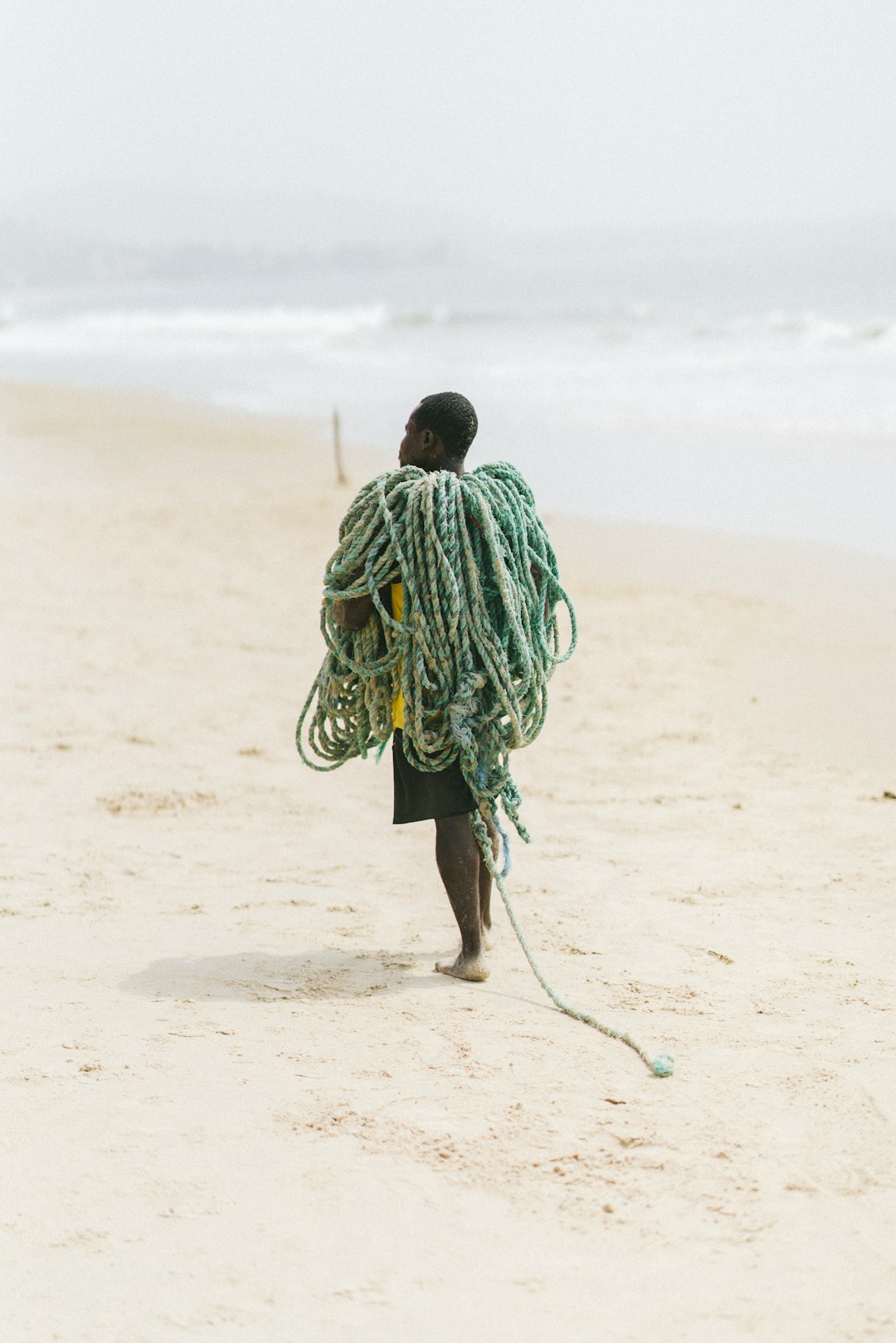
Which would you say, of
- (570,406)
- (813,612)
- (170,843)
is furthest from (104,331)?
(170,843)

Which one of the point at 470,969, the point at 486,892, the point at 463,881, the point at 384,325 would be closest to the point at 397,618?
the point at 463,881

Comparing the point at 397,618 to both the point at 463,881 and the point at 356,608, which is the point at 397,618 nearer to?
the point at 356,608

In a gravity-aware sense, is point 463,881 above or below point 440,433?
below

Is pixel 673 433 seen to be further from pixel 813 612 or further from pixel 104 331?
pixel 104 331

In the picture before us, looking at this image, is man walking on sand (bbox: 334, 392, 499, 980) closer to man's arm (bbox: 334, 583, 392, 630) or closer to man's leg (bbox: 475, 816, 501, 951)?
man's arm (bbox: 334, 583, 392, 630)

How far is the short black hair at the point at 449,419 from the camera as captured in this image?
342cm

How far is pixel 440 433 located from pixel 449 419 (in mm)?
49

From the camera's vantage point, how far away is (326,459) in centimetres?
1424

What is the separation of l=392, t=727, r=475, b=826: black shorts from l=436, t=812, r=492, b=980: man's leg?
3 centimetres

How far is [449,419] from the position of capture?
11.2 ft

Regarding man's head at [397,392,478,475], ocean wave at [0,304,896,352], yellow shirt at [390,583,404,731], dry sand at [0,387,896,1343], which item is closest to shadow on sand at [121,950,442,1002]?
dry sand at [0,387,896,1343]

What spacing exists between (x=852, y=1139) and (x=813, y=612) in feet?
18.4

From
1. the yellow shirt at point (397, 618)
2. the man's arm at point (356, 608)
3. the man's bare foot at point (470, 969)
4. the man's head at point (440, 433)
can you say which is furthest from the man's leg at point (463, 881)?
the man's head at point (440, 433)

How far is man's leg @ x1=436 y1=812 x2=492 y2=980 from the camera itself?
354cm
